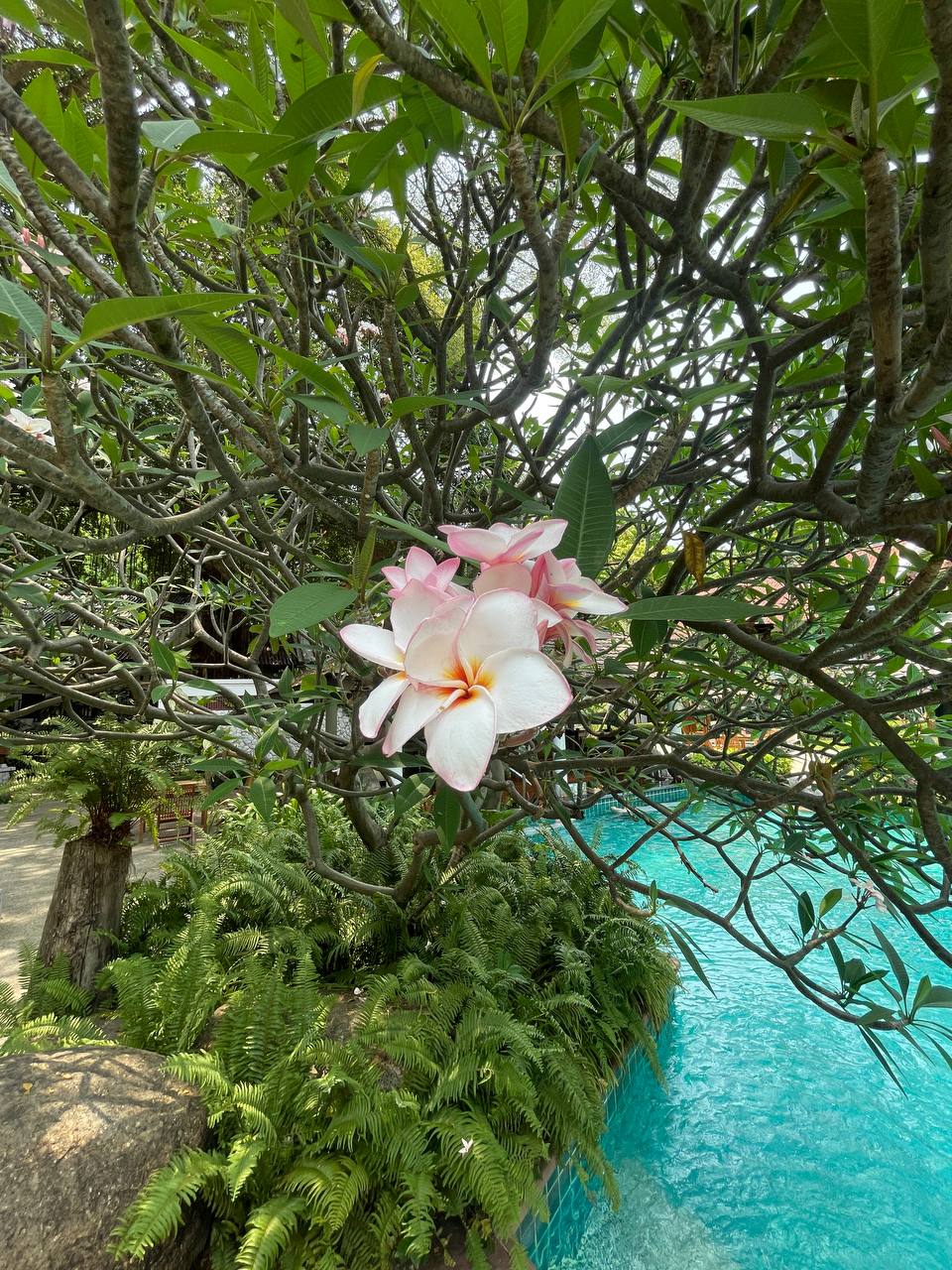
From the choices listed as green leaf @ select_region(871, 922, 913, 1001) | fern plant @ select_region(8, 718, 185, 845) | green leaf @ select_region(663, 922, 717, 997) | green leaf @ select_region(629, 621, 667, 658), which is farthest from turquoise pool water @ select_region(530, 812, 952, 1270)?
green leaf @ select_region(629, 621, 667, 658)

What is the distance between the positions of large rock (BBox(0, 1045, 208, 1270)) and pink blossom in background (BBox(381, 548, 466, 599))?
2.22m

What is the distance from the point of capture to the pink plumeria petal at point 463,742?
13.5 inches

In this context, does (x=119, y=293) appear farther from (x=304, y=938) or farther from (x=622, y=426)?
(x=304, y=938)

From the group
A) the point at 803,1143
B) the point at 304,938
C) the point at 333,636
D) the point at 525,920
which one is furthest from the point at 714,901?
the point at 333,636

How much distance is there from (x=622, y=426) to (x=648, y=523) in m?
1.18

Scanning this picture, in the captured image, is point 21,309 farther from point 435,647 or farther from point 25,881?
point 25,881

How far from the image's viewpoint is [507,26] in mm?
455

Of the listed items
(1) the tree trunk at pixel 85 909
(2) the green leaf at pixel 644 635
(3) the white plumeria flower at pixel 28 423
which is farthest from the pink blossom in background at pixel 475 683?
(1) the tree trunk at pixel 85 909

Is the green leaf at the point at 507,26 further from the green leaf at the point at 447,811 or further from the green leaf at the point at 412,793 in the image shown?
the green leaf at the point at 412,793

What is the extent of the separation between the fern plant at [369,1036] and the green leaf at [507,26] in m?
2.41

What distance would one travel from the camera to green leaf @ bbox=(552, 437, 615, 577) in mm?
510

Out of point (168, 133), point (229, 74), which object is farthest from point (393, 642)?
point (229, 74)

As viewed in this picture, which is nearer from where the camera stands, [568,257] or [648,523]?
[568,257]

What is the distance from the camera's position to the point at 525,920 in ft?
11.8
